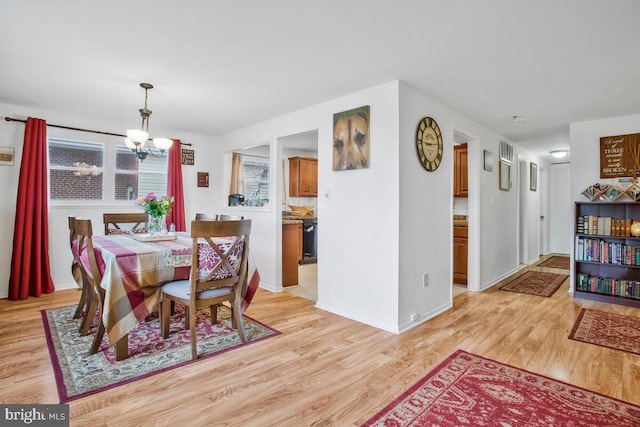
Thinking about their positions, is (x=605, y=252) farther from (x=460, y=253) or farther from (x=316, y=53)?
(x=316, y=53)

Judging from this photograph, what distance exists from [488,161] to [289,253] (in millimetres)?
3003

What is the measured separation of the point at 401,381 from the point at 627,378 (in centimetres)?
148

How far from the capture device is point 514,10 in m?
1.89

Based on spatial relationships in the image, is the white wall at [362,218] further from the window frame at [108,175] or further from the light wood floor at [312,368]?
the window frame at [108,175]


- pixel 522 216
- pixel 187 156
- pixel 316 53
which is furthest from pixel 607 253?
pixel 187 156

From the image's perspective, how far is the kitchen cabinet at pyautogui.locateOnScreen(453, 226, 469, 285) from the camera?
15.2 feet

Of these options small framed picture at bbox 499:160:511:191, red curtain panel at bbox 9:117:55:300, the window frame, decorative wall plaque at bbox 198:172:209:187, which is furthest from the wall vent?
red curtain panel at bbox 9:117:55:300

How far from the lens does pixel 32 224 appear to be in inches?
153

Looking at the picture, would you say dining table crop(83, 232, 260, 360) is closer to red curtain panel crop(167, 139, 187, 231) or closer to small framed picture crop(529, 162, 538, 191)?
red curtain panel crop(167, 139, 187, 231)

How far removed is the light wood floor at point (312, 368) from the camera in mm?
1788

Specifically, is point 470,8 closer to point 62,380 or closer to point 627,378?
point 627,378

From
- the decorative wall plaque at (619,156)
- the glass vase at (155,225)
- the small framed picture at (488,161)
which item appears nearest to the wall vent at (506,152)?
the small framed picture at (488,161)

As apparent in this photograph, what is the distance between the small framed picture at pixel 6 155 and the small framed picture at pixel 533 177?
8.01m

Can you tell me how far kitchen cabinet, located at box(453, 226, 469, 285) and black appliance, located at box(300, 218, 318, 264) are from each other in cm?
268
